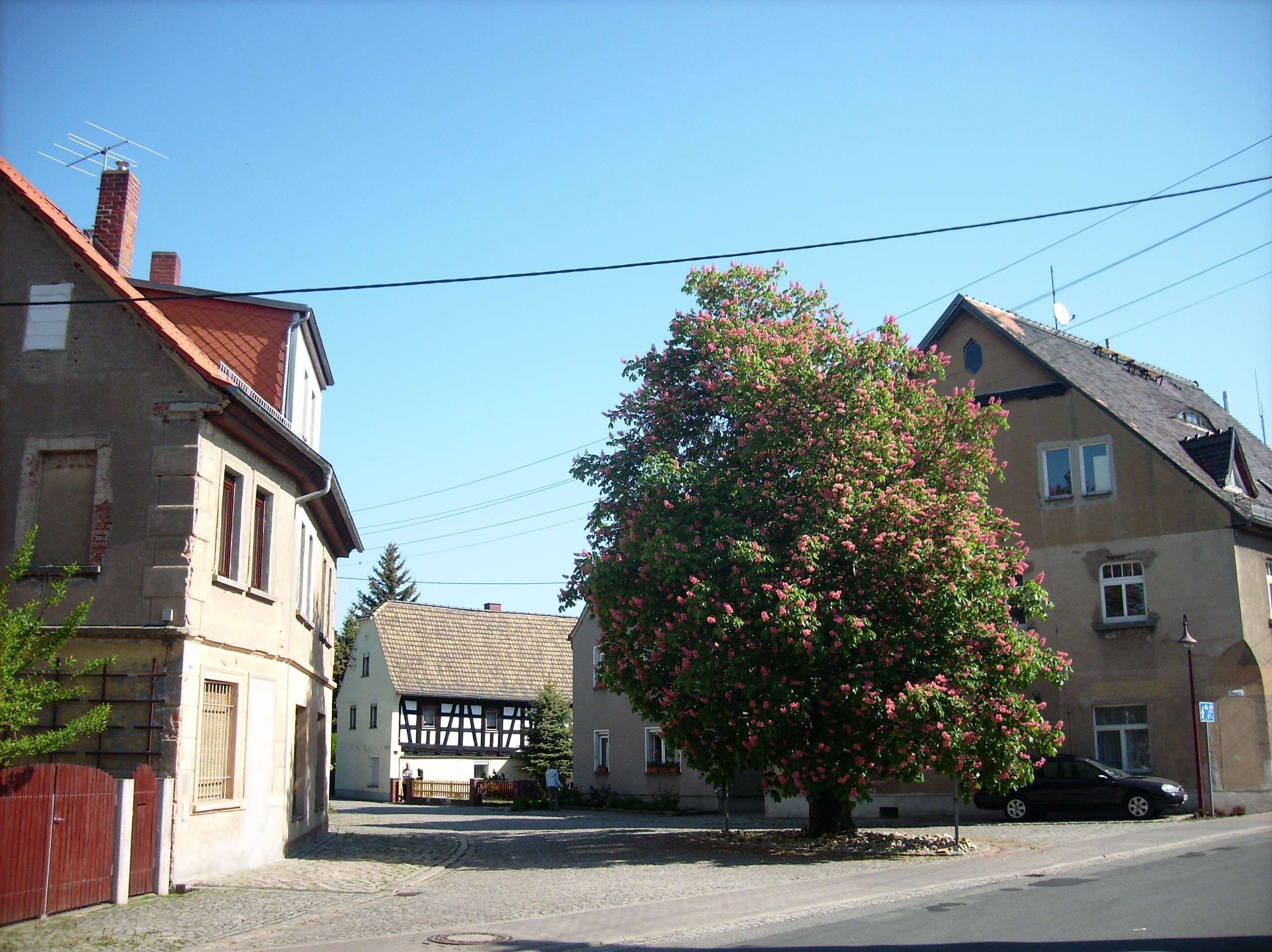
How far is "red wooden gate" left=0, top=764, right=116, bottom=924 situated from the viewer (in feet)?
37.1

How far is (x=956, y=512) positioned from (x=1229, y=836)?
7.14m

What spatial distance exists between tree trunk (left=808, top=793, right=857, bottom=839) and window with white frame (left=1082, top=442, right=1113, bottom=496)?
11.8 metres

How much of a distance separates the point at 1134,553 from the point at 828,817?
11.5 meters

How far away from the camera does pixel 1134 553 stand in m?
27.4

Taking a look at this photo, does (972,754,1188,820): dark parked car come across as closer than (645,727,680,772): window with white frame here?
Yes

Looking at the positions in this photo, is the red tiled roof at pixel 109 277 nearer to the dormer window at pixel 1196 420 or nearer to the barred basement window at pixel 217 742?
the barred basement window at pixel 217 742

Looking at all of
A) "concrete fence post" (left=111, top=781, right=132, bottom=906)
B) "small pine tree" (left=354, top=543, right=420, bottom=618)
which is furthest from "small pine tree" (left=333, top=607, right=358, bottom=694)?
"concrete fence post" (left=111, top=781, right=132, bottom=906)

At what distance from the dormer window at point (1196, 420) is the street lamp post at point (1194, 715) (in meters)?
8.39

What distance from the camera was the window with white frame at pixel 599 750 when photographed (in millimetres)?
39875

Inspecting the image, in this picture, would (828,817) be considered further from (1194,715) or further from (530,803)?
(530,803)

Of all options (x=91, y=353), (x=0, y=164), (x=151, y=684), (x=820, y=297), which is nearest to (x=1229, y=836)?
(x=820, y=297)

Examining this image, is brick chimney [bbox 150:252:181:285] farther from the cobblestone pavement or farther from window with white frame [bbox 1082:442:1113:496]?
window with white frame [bbox 1082:442:1113:496]

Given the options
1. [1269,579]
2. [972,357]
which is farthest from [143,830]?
[1269,579]

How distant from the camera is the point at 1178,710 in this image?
26.1m
